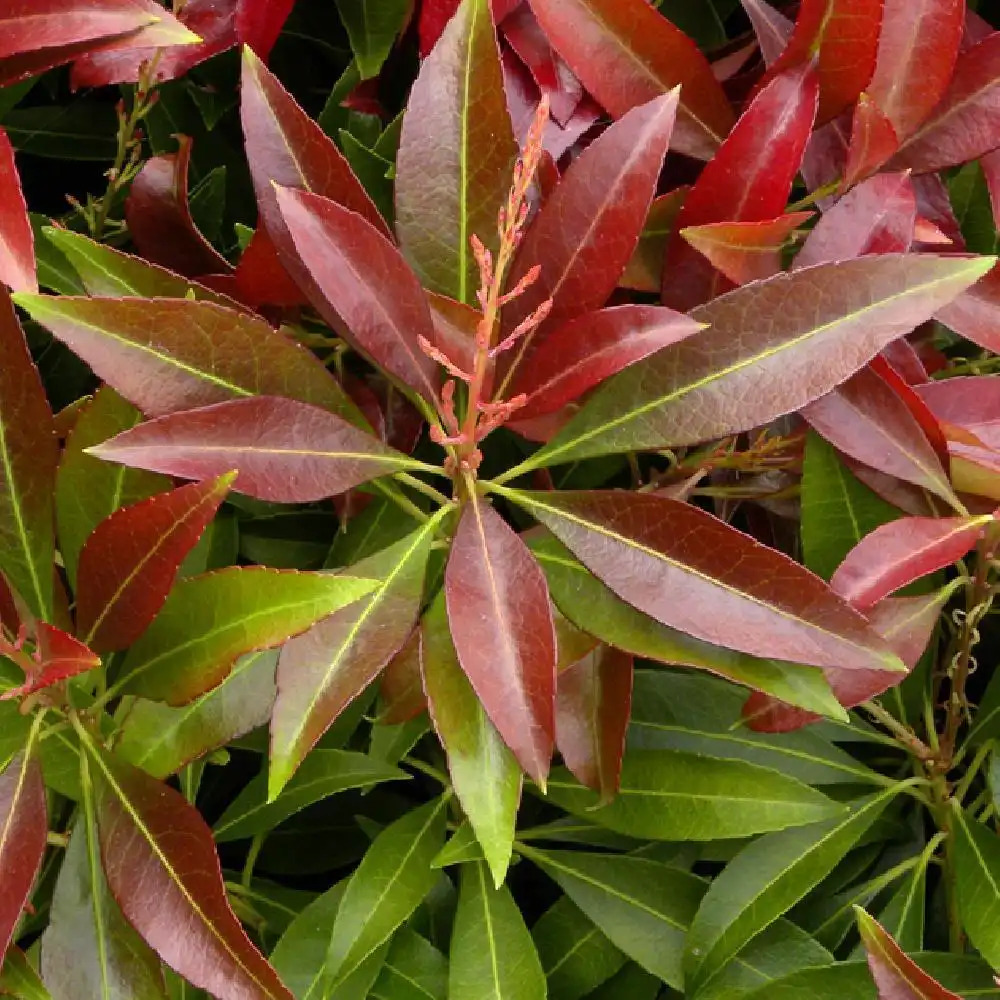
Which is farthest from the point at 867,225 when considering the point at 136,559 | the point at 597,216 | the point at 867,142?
the point at 136,559

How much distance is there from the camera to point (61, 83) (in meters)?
1.27

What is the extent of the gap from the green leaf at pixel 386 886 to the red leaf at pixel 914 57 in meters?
0.71

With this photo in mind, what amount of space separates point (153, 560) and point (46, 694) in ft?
0.54

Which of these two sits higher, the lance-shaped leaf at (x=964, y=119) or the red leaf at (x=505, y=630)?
the lance-shaped leaf at (x=964, y=119)

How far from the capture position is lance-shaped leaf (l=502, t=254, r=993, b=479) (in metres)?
0.74

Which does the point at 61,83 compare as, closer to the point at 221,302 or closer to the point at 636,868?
the point at 221,302

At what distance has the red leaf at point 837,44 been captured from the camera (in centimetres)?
82

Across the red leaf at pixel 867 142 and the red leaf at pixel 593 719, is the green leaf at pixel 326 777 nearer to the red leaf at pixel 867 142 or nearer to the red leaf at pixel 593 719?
the red leaf at pixel 593 719

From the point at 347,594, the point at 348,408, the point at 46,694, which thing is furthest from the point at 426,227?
the point at 46,694

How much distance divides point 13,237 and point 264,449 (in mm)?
224

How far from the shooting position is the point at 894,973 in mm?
801

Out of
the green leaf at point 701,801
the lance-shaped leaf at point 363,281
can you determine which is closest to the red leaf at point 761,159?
the lance-shaped leaf at point 363,281

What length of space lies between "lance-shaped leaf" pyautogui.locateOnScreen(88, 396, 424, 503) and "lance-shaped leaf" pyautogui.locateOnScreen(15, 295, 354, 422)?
0.12 feet

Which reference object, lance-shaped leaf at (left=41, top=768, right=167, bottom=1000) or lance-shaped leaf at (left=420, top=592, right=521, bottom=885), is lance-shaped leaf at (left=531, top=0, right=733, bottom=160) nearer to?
lance-shaped leaf at (left=420, top=592, right=521, bottom=885)
